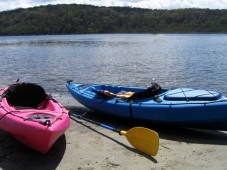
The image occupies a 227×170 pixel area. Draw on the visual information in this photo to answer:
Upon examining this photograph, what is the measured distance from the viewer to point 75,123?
8.44 meters

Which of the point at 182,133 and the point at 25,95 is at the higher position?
the point at 25,95

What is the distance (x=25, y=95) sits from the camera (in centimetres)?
790

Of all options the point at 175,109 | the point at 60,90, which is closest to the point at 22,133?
the point at 175,109

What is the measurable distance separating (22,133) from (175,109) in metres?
3.14

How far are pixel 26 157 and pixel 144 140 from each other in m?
2.13

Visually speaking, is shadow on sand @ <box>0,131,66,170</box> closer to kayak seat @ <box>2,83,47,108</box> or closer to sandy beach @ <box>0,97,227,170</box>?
sandy beach @ <box>0,97,227,170</box>

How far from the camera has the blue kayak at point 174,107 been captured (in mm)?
6941

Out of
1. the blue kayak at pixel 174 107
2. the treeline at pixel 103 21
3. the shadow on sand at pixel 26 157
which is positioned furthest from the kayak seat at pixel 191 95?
the treeline at pixel 103 21

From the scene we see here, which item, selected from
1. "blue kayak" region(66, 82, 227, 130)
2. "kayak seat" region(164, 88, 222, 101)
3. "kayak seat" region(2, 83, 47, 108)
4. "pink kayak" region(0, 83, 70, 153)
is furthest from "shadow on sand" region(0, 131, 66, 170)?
"kayak seat" region(164, 88, 222, 101)

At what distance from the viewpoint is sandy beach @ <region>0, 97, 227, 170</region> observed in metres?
5.76

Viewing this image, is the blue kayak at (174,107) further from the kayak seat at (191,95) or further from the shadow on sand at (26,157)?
the shadow on sand at (26,157)

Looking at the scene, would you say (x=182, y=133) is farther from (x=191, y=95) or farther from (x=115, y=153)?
(x=115, y=153)

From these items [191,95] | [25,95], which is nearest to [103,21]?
[25,95]

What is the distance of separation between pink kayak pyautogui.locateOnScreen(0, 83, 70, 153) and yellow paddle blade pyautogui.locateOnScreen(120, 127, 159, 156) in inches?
49.0
